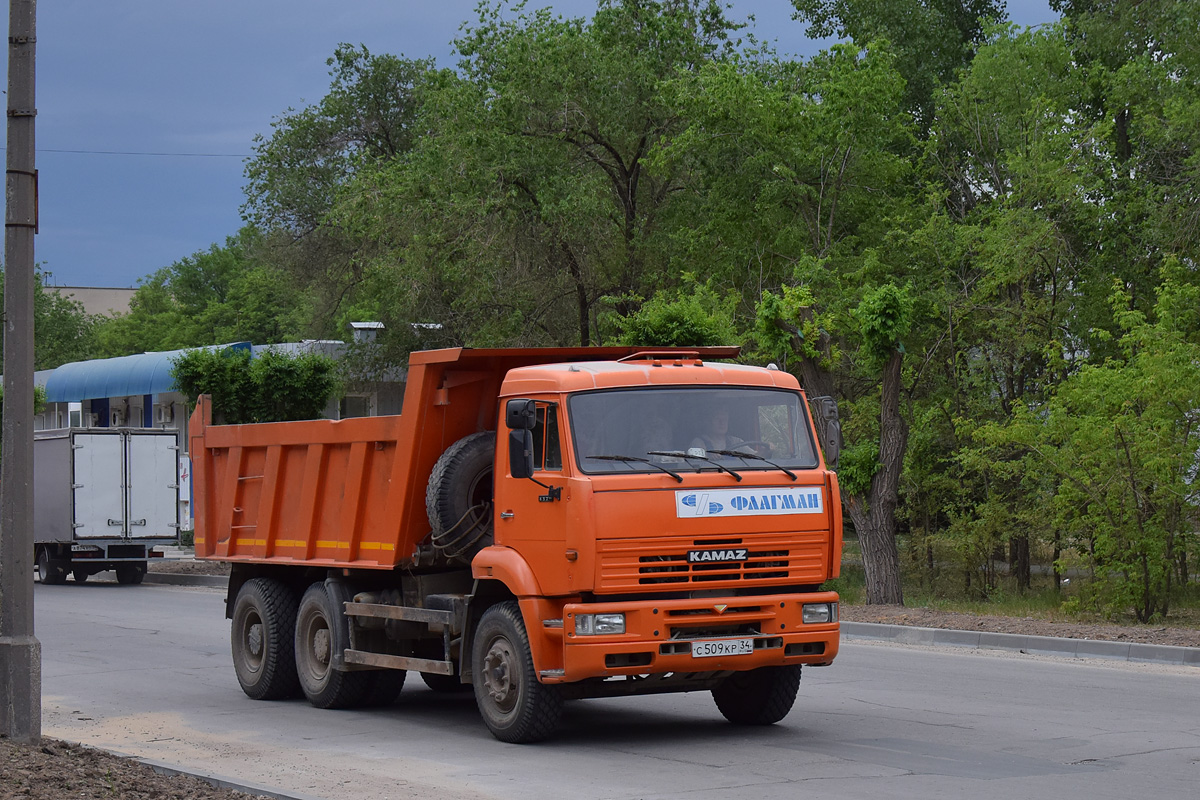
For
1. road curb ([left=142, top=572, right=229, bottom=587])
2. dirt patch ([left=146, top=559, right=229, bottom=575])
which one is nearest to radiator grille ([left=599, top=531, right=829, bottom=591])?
road curb ([left=142, top=572, right=229, bottom=587])

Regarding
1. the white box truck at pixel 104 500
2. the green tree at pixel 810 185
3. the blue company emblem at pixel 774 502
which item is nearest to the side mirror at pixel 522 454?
the blue company emblem at pixel 774 502

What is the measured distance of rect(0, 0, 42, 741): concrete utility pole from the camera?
29.4 ft

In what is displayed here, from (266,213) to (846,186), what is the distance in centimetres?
2926

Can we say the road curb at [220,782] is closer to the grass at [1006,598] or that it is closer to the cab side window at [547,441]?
the cab side window at [547,441]

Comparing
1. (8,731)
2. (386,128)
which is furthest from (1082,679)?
(386,128)

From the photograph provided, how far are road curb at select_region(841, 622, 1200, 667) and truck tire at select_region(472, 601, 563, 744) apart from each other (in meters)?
7.67

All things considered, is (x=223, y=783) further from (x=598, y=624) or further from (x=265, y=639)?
(x=265, y=639)

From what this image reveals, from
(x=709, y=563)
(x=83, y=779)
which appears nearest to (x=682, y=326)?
(x=709, y=563)

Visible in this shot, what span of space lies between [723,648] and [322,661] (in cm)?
421

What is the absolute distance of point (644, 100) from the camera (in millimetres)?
33094

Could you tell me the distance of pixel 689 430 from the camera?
976cm

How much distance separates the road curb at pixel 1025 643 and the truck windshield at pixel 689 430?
21.6ft

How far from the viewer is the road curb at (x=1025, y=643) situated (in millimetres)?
14578

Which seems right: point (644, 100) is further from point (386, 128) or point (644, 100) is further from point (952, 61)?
point (386, 128)
